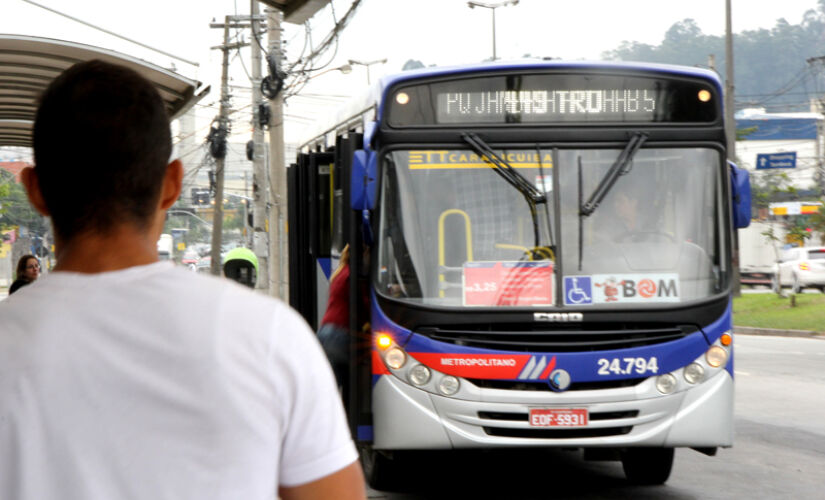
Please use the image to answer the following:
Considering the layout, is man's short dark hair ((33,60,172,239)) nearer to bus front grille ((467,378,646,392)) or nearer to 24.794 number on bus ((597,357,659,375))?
bus front grille ((467,378,646,392))

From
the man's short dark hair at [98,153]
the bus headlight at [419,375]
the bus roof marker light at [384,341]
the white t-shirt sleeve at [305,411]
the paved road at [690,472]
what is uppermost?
the man's short dark hair at [98,153]

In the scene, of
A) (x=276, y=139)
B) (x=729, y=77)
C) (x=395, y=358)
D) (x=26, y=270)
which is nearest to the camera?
(x=395, y=358)

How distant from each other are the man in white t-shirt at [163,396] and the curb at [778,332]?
2440 centimetres

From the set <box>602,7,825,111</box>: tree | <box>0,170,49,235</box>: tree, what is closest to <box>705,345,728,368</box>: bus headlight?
<box>0,170,49,235</box>: tree

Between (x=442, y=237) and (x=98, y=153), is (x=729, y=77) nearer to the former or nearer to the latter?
(x=442, y=237)

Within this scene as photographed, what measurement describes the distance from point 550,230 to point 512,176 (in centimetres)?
41

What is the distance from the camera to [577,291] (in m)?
7.18

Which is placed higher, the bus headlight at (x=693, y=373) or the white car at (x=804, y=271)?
the bus headlight at (x=693, y=373)

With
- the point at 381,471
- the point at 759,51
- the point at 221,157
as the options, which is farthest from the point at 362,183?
the point at 759,51

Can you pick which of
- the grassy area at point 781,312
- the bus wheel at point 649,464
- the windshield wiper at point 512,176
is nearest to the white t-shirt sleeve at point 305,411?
the windshield wiper at point 512,176

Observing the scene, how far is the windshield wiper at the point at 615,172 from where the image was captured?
7.25 metres

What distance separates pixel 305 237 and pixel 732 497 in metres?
4.52

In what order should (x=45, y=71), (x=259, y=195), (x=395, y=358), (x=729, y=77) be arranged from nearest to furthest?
(x=395, y=358) < (x=45, y=71) < (x=259, y=195) < (x=729, y=77)

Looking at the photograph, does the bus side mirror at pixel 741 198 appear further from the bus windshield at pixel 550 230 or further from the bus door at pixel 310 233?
the bus door at pixel 310 233
